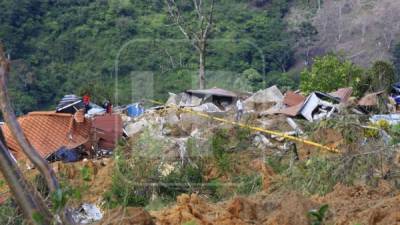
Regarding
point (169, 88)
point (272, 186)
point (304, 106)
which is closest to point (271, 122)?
Result: point (304, 106)

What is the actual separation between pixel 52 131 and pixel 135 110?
1909 millimetres

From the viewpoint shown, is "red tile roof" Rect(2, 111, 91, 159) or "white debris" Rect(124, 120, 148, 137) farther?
"red tile roof" Rect(2, 111, 91, 159)

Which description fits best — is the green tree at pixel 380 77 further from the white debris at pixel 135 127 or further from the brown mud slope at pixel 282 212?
the brown mud slope at pixel 282 212

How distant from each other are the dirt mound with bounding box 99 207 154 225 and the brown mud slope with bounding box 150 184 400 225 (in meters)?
0.36

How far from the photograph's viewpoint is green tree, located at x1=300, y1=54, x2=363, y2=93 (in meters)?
14.9

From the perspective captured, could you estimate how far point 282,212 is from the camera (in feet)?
18.0

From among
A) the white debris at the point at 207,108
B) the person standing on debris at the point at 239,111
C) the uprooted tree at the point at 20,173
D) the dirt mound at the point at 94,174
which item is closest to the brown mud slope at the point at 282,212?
the uprooted tree at the point at 20,173

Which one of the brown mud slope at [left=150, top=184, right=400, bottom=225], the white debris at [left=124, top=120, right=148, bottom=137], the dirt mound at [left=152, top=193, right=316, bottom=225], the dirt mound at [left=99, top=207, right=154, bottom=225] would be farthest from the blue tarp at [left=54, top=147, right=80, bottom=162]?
the dirt mound at [left=99, top=207, right=154, bottom=225]

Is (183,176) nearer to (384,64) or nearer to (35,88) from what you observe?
(384,64)

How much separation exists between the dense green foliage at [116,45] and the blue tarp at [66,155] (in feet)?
22.7

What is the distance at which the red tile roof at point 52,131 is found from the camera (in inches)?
457

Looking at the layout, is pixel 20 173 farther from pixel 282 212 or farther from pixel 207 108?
pixel 207 108

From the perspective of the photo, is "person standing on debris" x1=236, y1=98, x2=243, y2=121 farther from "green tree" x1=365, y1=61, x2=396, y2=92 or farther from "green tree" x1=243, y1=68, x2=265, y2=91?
"green tree" x1=243, y1=68, x2=265, y2=91

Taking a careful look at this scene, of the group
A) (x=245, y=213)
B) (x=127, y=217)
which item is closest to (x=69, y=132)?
(x=245, y=213)
